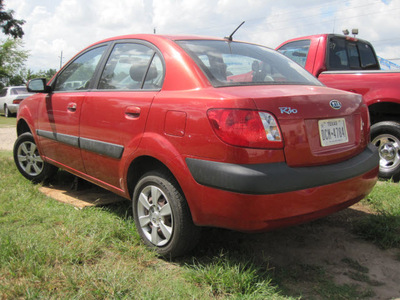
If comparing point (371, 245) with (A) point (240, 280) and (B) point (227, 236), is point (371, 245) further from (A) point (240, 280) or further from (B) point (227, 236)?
(A) point (240, 280)

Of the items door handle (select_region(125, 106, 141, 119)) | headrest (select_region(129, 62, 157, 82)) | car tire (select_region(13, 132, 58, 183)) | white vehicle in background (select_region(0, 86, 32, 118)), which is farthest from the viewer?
white vehicle in background (select_region(0, 86, 32, 118))

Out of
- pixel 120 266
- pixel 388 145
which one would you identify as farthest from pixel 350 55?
pixel 120 266

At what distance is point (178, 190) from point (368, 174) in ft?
4.32

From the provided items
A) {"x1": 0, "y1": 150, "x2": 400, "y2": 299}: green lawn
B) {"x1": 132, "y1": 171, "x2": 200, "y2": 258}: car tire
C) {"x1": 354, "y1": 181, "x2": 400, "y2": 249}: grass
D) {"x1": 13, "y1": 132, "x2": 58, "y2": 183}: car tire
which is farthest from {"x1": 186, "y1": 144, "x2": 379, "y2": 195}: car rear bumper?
{"x1": 13, "y1": 132, "x2": 58, "y2": 183}: car tire

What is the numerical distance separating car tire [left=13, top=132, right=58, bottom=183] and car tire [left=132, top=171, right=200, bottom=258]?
6.44 feet

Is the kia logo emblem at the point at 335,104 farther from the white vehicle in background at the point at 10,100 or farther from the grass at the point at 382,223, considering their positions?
the white vehicle in background at the point at 10,100

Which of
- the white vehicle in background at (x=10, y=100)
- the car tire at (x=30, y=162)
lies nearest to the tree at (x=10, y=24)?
the white vehicle in background at (x=10, y=100)

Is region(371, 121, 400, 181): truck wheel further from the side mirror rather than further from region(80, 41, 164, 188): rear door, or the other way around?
the side mirror

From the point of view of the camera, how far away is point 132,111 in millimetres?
2775

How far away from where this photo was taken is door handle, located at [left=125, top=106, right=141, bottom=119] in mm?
2725

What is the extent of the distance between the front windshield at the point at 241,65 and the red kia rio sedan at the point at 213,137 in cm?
1

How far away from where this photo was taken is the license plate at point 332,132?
7.74 feet

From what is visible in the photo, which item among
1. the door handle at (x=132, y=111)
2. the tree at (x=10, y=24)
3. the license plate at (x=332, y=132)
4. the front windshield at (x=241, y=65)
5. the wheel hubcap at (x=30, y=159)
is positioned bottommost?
the wheel hubcap at (x=30, y=159)

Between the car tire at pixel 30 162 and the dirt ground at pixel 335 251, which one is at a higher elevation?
the car tire at pixel 30 162
